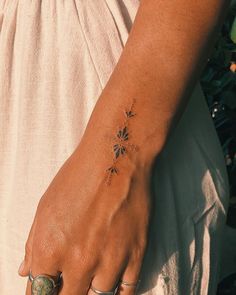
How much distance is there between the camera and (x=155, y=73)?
3.85 feet

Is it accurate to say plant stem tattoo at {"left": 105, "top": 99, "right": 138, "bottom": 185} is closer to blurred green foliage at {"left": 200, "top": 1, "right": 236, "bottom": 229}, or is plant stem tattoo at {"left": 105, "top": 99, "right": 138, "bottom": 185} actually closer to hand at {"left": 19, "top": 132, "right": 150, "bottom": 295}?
hand at {"left": 19, "top": 132, "right": 150, "bottom": 295}

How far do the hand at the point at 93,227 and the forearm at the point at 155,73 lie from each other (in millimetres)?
47

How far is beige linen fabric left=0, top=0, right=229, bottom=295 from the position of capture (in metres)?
1.26

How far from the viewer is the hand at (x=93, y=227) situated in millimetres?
1166

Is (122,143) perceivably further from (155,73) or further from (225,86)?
(225,86)

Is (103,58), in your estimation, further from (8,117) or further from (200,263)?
(200,263)

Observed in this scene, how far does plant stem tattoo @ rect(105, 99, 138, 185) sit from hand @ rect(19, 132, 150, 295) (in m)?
0.01

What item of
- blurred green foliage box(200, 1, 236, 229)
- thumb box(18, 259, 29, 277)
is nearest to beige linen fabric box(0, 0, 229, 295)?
thumb box(18, 259, 29, 277)

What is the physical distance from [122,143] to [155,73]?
0.46 ft

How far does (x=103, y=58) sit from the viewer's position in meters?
1.27

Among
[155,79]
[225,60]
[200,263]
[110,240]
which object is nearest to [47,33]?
[155,79]

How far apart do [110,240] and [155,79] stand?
30cm

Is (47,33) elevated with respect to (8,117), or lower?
elevated

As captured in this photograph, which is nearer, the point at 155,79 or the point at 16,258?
the point at 155,79
